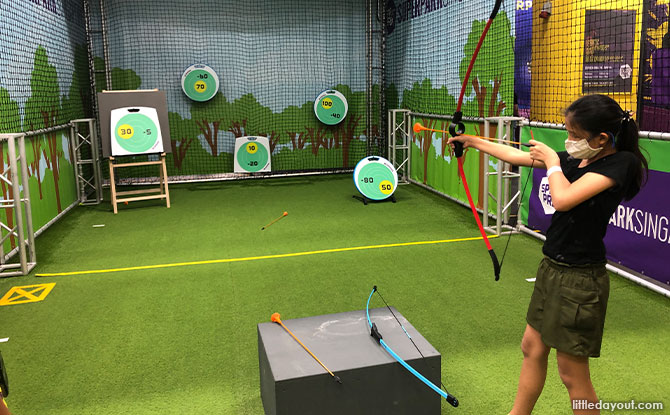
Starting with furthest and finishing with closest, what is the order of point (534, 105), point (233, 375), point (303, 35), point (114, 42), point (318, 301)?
point (303, 35) < point (114, 42) < point (534, 105) < point (318, 301) < point (233, 375)

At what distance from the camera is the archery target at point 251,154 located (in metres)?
7.98

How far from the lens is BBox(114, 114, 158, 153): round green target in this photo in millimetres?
6086

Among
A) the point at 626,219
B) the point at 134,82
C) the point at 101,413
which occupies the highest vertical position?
the point at 134,82

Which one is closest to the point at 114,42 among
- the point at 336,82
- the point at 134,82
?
the point at 134,82

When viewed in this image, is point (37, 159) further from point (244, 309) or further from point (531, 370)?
point (531, 370)

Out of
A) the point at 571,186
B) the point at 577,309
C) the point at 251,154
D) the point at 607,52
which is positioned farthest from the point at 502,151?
the point at 251,154

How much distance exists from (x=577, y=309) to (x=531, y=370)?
29 centimetres

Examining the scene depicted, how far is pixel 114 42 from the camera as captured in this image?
753 cm

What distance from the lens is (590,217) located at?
1.57m

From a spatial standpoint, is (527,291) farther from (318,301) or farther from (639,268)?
(318,301)

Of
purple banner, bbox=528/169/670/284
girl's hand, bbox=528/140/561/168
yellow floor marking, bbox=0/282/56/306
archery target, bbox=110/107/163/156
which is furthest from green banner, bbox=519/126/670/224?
archery target, bbox=110/107/163/156

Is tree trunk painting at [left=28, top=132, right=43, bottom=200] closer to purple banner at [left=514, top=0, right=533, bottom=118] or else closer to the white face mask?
purple banner at [left=514, top=0, right=533, bottom=118]

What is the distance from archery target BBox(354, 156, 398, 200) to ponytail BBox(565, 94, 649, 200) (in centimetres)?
445

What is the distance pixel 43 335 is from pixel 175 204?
138 inches
